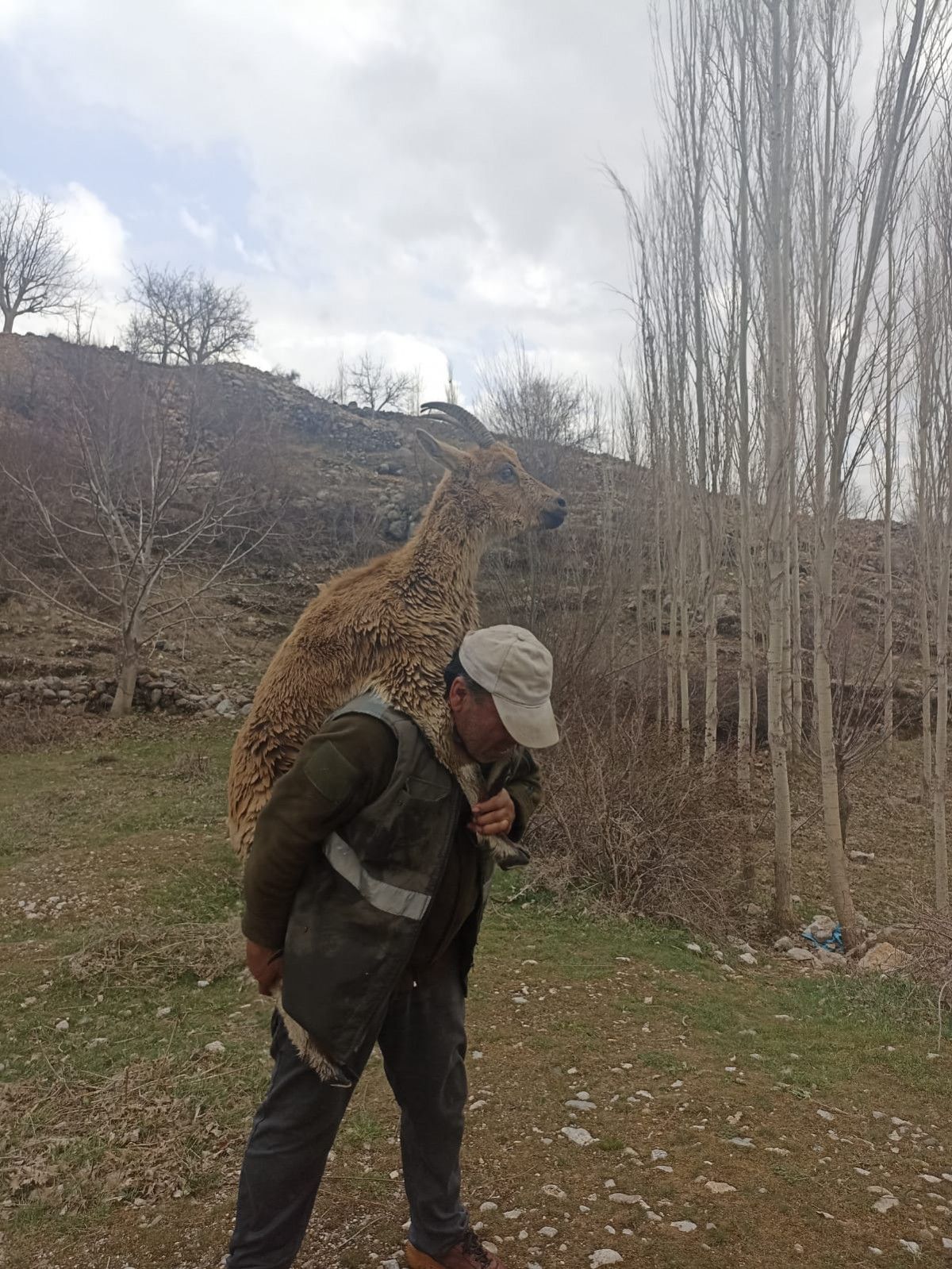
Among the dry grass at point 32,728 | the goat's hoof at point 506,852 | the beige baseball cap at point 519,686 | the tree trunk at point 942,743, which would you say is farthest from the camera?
the dry grass at point 32,728

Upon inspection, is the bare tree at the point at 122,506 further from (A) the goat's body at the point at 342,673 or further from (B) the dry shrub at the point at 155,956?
(A) the goat's body at the point at 342,673

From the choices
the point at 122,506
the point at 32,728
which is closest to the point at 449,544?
the point at 32,728

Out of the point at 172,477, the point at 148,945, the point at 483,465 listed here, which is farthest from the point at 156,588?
the point at 483,465

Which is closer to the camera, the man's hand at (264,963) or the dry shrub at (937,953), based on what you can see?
the man's hand at (264,963)

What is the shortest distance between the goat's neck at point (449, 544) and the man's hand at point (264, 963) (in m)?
1.32

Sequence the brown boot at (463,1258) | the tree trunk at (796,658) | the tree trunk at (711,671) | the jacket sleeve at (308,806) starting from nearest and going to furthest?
1. the jacket sleeve at (308,806)
2. the brown boot at (463,1258)
3. the tree trunk at (711,671)
4. the tree trunk at (796,658)

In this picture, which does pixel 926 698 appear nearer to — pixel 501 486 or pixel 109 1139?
pixel 501 486

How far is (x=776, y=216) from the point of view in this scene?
7730 millimetres

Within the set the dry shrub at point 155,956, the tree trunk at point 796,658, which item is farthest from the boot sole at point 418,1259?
the tree trunk at point 796,658

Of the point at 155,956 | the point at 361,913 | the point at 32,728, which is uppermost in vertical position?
the point at 361,913

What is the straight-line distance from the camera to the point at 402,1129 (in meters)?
2.41

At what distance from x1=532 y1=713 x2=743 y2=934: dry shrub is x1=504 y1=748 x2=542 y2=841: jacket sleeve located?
198 inches

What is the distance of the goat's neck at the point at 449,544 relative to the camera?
294 cm

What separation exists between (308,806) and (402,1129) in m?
1.21
